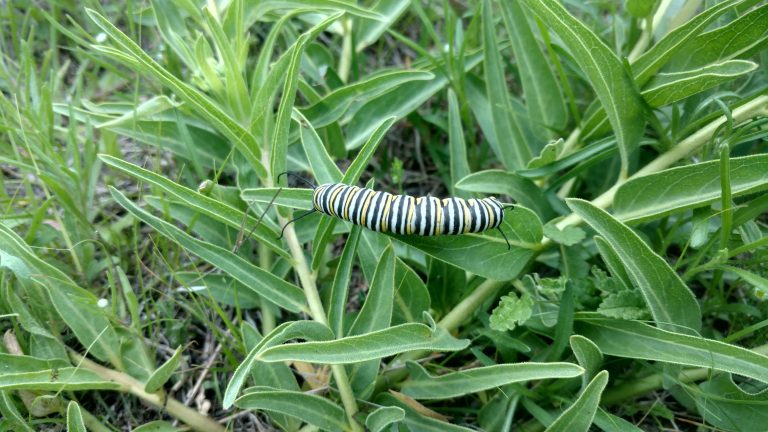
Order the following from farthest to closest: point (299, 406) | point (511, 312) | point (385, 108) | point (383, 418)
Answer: point (385, 108) < point (511, 312) < point (299, 406) < point (383, 418)

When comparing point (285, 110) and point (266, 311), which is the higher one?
point (285, 110)

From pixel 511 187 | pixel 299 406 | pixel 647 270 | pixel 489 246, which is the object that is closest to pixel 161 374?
pixel 299 406

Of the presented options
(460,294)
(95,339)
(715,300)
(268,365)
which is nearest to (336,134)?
(460,294)

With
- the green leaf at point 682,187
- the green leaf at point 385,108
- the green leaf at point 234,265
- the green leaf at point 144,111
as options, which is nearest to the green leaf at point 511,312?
the green leaf at point 682,187

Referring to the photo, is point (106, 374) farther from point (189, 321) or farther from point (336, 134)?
point (336, 134)

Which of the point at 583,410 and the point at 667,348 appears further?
the point at 667,348

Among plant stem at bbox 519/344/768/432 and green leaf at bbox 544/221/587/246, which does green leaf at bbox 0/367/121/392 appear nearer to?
plant stem at bbox 519/344/768/432

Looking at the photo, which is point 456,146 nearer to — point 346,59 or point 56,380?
point 346,59
